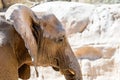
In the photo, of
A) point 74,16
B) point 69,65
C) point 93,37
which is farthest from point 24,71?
point 74,16

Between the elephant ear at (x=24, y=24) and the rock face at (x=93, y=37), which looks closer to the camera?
the elephant ear at (x=24, y=24)

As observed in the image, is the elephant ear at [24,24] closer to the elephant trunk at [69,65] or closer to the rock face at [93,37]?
the elephant trunk at [69,65]

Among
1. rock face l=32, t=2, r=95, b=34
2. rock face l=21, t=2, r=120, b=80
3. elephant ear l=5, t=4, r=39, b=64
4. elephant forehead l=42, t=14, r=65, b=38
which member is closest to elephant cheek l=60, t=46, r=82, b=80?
elephant forehead l=42, t=14, r=65, b=38

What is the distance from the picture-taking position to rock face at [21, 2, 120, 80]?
13.2 feet

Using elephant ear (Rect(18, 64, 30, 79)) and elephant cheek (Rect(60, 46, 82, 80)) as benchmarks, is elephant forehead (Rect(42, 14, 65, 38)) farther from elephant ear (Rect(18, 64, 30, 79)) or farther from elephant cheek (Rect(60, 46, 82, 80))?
elephant ear (Rect(18, 64, 30, 79))

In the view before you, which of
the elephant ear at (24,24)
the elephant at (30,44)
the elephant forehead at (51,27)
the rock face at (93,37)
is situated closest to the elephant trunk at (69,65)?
the elephant at (30,44)

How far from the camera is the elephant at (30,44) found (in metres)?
1.93

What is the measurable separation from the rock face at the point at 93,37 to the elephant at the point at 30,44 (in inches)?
67.0

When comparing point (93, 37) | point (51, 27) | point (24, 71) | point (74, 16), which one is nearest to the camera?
point (51, 27)

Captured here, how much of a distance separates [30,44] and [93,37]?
2.33 m

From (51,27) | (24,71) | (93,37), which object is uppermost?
(51,27)

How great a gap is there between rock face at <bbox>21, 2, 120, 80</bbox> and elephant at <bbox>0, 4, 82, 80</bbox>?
1702 mm

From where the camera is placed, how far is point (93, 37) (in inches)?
167

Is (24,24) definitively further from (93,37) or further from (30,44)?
(93,37)
